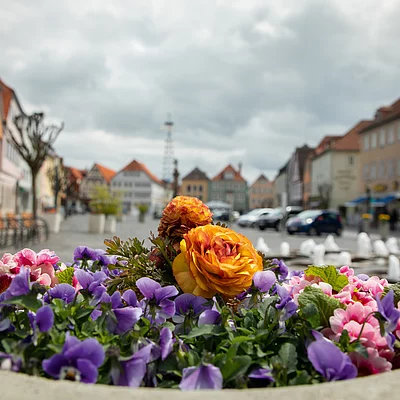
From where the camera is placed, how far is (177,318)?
1392 mm

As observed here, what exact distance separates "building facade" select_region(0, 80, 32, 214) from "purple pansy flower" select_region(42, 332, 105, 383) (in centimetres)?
3370

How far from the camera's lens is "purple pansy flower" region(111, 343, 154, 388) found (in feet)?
3.53

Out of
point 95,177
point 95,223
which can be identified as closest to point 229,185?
point 95,177

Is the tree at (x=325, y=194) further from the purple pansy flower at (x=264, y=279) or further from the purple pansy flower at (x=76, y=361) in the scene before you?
the purple pansy flower at (x=76, y=361)

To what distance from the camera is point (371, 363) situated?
3.88 feet

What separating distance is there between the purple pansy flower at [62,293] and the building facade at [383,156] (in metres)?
44.6

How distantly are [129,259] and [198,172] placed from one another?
444 ft

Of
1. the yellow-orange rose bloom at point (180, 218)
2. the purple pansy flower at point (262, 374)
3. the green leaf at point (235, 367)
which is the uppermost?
the yellow-orange rose bloom at point (180, 218)

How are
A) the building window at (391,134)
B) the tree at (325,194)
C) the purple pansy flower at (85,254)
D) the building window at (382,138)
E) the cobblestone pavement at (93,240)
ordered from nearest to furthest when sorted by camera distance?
the purple pansy flower at (85,254), the cobblestone pavement at (93,240), the building window at (391,134), the building window at (382,138), the tree at (325,194)

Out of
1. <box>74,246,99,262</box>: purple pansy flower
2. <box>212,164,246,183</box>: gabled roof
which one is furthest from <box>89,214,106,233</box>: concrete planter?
<box>212,164,246,183</box>: gabled roof

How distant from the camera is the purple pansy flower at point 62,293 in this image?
1.37m

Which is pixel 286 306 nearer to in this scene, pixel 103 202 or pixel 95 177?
pixel 103 202

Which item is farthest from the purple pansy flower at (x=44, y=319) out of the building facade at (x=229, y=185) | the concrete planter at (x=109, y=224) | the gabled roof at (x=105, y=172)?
the building facade at (x=229, y=185)

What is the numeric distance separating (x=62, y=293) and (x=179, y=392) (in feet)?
2.04
